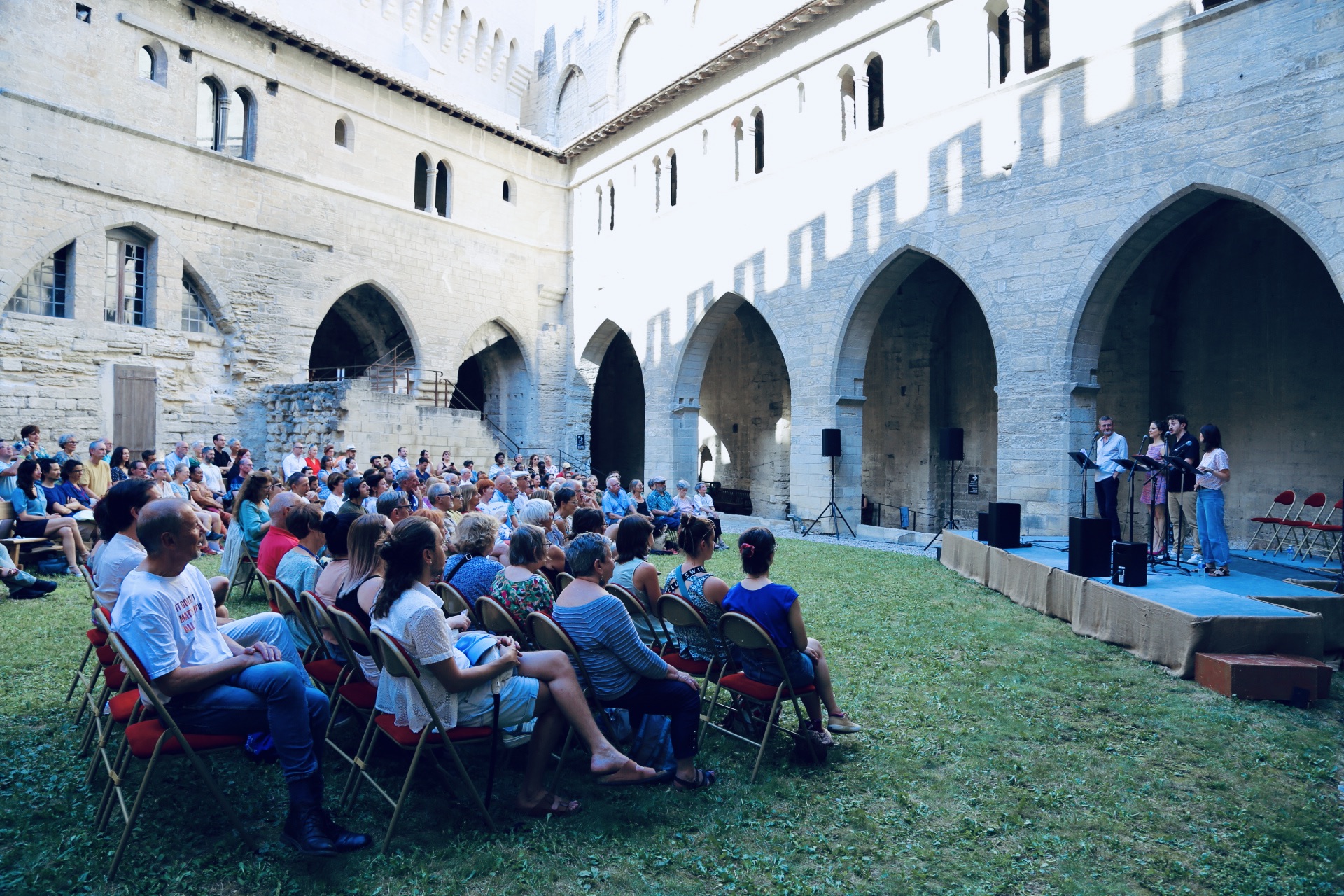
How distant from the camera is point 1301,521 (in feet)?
35.2

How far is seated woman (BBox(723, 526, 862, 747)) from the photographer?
3.55 m

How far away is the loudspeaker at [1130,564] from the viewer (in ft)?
20.1

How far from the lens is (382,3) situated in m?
20.7

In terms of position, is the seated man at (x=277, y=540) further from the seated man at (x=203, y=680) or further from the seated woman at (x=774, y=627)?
the seated woman at (x=774, y=627)

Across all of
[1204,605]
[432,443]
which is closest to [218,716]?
[1204,605]

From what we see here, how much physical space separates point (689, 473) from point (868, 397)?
14.7ft

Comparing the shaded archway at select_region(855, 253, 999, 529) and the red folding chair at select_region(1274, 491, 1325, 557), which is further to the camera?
the shaded archway at select_region(855, 253, 999, 529)

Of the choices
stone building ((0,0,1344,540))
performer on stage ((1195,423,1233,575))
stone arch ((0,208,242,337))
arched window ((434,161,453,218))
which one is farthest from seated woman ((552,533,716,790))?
arched window ((434,161,453,218))

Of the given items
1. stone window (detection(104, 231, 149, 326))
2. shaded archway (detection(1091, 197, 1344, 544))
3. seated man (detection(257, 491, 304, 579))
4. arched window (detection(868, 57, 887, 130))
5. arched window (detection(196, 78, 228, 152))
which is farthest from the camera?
arched window (detection(196, 78, 228, 152))

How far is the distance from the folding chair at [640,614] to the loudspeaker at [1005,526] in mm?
5433

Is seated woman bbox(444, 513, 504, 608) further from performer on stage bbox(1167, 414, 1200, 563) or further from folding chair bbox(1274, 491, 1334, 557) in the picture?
folding chair bbox(1274, 491, 1334, 557)

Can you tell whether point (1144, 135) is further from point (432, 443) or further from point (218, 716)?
point (432, 443)

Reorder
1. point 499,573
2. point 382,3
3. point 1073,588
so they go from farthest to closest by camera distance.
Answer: point 382,3 → point 1073,588 → point 499,573

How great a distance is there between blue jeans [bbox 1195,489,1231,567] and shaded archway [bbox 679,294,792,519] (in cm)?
1145
